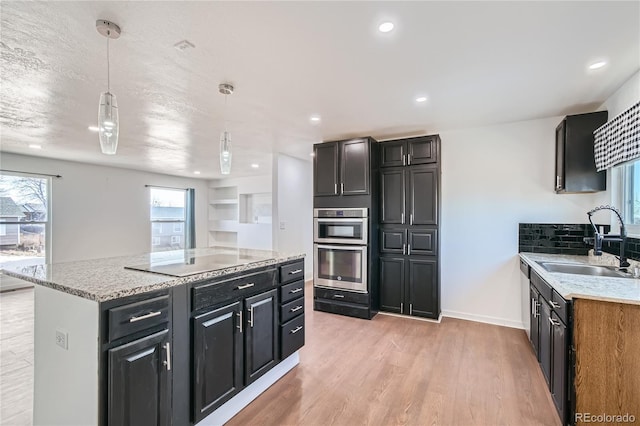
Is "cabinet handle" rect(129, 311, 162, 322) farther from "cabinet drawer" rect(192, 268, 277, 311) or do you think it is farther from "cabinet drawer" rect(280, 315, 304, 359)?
"cabinet drawer" rect(280, 315, 304, 359)

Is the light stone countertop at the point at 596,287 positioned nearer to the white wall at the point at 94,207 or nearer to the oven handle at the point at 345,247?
the oven handle at the point at 345,247

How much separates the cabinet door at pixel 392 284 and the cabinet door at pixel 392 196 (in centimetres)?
54

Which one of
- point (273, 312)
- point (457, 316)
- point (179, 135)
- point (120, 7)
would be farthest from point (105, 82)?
point (457, 316)

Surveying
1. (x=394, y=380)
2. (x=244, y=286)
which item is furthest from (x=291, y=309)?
(x=394, y=380)

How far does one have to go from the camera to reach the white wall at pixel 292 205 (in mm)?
5055

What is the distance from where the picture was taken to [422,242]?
369 centimetres

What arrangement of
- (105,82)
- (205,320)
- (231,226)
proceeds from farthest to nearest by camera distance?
1. (231,226)
2. (105,82)
3. (205,320)

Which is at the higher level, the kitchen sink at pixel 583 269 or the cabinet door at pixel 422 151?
the cabinet door at pixel 422 151

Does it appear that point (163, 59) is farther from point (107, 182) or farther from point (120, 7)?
point (107, 182)

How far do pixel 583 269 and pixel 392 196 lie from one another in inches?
80.9

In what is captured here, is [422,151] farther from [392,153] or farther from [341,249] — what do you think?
[341,249]

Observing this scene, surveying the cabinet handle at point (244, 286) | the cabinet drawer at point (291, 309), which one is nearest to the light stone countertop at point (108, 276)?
the cabinet handle at point (244, 286)

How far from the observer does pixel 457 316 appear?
3.77 m

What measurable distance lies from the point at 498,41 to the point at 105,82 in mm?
2978
